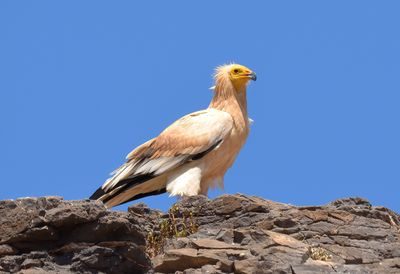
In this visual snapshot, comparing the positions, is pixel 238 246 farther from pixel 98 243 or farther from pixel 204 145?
pixel 204 145

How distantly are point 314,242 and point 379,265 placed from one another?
1097 millimetres

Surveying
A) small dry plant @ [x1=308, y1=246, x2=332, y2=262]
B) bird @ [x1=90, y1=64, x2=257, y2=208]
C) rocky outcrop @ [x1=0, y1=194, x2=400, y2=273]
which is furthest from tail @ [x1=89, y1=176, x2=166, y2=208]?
small dry plant @ [x1=308, y1=246, x2=332, y2=262]

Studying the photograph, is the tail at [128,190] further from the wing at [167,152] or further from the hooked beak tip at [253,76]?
the hooked beak tip at [253,76]

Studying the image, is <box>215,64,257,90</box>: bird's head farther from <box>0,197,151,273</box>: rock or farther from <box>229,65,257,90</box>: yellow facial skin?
<box>0,197,151,273</box>: rock

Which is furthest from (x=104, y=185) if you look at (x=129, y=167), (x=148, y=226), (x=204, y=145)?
(x=148, y=226)

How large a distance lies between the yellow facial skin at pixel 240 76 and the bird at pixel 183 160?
86 centimetres

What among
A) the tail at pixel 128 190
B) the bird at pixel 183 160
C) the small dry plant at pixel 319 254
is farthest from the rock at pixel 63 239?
the tail at pixel 128 190

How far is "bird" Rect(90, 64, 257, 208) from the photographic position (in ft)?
61.1

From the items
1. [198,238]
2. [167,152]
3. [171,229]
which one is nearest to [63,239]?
[198,238]

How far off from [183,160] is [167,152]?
1.07ft

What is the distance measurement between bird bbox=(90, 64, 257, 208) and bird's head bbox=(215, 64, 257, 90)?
880mm

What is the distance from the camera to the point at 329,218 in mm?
14523

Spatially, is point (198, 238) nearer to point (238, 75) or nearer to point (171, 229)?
point (171, 229)

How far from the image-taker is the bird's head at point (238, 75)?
20328 millimetres
